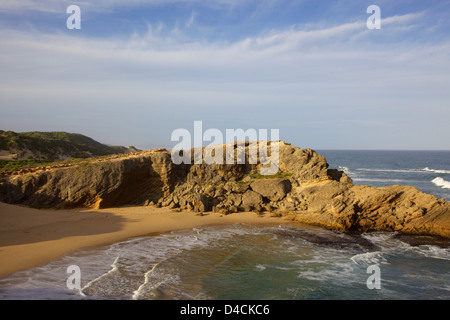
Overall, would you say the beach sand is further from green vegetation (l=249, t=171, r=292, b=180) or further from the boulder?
green vegetation (l=249, t=171, r=292, b=180)

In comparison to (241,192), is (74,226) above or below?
below

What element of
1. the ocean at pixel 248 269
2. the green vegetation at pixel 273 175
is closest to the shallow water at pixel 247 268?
the ocean at pixel 248 269

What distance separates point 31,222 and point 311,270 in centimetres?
1101

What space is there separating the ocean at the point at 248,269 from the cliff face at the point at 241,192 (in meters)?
1.35

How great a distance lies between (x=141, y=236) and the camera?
1308 centimetres

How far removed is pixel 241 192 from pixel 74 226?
8.56 m

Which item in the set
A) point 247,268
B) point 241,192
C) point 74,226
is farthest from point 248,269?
point 241,192

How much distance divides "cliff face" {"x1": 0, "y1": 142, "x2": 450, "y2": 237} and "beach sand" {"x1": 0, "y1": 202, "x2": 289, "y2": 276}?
2.81 feet

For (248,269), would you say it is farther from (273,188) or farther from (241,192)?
(241,192)

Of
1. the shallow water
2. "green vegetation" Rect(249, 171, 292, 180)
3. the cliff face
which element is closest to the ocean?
the shallow water

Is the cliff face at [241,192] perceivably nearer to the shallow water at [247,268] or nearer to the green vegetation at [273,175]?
the green vegetation at [273,175]

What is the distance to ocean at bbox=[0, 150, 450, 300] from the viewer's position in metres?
8.24

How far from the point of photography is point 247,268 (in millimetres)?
10102
